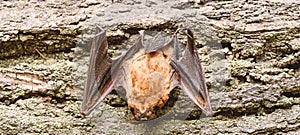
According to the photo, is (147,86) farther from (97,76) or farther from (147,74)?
(97,76)

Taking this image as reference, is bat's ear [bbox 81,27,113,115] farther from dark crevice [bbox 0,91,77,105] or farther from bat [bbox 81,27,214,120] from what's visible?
dark crevice [bbox 0,91,77,105]

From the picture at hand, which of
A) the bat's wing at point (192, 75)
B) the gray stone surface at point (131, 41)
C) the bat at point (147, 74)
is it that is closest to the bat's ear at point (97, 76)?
the bat at point (147, 74)

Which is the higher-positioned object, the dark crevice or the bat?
the bat

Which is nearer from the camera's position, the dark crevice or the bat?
the bat

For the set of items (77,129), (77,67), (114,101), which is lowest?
(77,129)

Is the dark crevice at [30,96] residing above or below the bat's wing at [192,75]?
below

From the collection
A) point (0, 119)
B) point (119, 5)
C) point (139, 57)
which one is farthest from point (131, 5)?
point (0, 119)

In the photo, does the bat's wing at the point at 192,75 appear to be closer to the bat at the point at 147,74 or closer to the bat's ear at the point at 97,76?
the bat at the point at 147,74

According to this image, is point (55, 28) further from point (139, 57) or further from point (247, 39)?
point (247, 39)

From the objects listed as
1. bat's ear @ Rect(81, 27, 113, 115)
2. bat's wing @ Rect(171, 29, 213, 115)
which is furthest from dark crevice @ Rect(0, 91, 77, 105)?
bat's wing @ Rect(171, 29, 213, 115)
